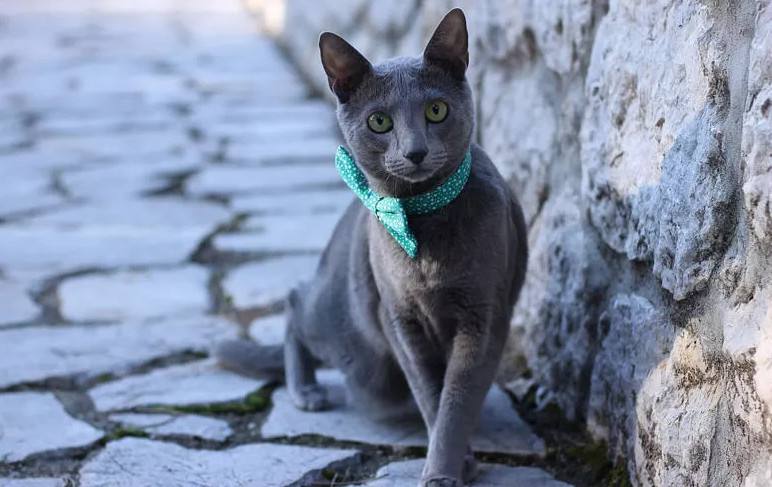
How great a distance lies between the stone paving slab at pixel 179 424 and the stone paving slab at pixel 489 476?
1.36 ft

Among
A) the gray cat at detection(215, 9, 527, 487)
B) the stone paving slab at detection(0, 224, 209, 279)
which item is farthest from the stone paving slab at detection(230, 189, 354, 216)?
the gray cat at detection(215, 9, 527, 487)

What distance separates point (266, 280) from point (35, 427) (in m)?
1.07

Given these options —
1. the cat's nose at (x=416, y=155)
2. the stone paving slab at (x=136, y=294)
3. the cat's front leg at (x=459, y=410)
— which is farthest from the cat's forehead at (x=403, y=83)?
the stone paving slab at (x=136, y=294)

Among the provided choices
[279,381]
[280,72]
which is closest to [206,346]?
[279,381]

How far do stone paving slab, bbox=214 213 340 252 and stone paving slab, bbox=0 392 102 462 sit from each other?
45.8 inches

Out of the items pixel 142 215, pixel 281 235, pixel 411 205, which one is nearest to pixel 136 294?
pixel 281 235

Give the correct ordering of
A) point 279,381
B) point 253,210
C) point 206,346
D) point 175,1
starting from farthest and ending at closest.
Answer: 1. point 175,1
2. point 253,210
3. point 206,346
4. point 279,381

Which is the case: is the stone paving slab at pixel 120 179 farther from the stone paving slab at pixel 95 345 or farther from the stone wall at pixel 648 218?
the stone wall at pixel 648 218

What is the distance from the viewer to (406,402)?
7.38 ft

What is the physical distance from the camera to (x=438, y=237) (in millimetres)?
1834

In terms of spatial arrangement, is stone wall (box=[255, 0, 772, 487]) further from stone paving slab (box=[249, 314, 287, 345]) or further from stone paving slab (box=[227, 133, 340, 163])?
stone paving slab (box=[227, 133, 340, 163])

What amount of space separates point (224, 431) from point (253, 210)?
1.72 m

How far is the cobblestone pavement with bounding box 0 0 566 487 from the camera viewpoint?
2.03 metres

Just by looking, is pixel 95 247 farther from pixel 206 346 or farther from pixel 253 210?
pixel 206 346
